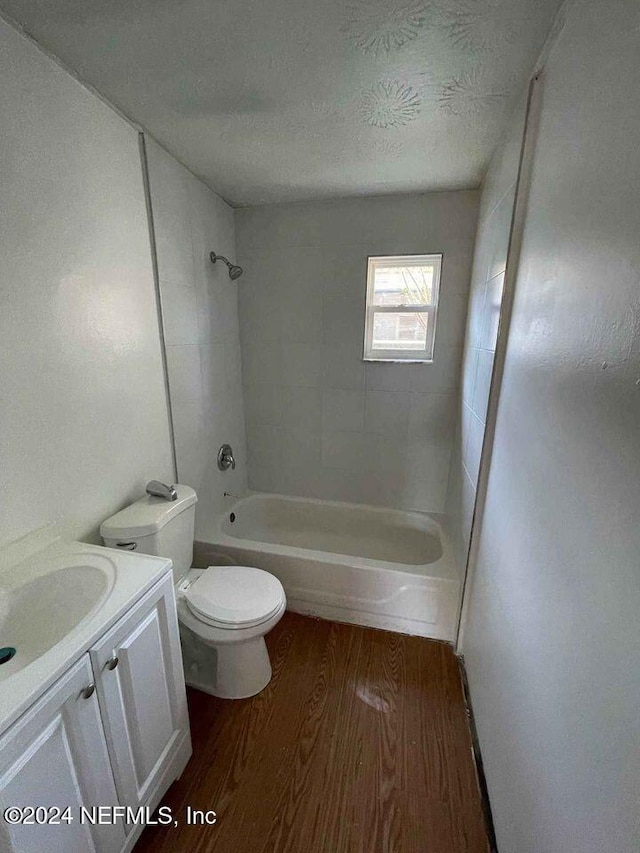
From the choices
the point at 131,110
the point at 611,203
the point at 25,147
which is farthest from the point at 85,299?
the point at 611,203

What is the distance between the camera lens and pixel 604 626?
0.58 meters

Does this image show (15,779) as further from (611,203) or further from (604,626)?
(611,203)

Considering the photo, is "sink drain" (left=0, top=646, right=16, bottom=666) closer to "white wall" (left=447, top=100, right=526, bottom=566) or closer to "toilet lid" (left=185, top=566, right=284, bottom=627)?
"toilet lid" (left=185, top=566, right=284, bottom=627)

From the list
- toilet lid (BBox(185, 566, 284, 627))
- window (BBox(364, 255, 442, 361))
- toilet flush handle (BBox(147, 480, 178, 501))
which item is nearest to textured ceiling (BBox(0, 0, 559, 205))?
window (BBox(364, 255, 442, 361))

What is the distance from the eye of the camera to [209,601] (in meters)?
1.42

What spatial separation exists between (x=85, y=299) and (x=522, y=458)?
153 centimetres

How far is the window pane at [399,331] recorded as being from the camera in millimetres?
2201

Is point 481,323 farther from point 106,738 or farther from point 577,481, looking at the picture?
point 106,738

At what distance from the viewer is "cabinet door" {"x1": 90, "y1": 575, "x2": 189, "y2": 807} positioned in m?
0.89

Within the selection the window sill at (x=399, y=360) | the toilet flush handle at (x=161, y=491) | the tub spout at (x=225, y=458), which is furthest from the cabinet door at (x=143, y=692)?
the window sill at (x=399, y=360)

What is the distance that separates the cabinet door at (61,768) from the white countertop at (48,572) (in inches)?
1.4

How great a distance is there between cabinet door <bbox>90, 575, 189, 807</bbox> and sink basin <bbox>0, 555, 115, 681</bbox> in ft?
0.41

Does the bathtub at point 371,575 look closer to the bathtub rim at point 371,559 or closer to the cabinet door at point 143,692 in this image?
the bathtub rim at point 371,559

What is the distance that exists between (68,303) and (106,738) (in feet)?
4.15
